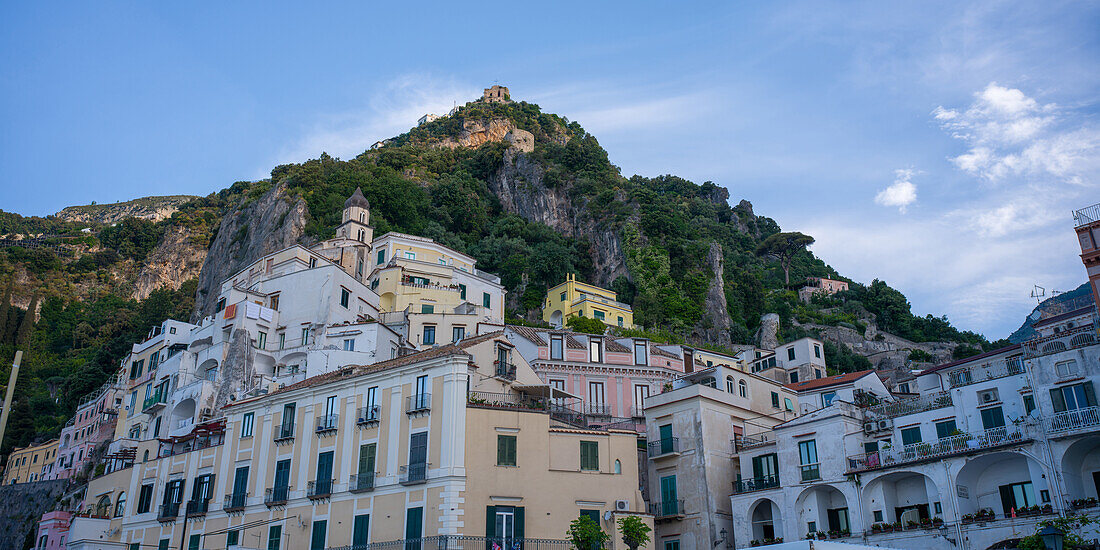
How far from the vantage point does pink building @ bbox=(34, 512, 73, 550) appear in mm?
47469

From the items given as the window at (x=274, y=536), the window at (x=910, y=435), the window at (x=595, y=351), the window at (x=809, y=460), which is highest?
the window at (x=595, y=351)

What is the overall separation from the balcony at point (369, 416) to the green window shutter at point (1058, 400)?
2779cm

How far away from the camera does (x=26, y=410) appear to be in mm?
81625

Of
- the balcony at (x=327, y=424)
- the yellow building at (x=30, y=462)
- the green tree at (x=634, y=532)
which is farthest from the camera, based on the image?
→ the yellow building at (x=30, y=462)

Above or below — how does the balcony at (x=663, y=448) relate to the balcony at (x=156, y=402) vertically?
below

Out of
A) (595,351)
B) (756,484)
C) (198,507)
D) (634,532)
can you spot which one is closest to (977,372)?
(756,484)

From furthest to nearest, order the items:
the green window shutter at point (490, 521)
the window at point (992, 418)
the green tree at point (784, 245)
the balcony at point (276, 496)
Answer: the green tree at point (784, 245), the balcony at point (276, 496), the window at point (992, 418), the green window shutter at point (490, 521)

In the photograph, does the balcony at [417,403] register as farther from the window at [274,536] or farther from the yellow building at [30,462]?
the yellow building at [30,462]

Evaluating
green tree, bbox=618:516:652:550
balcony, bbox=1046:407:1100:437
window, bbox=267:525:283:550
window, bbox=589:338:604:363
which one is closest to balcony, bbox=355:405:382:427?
window, bbox=267:525:283:550

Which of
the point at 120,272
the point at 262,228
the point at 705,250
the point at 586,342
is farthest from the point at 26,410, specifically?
the point at 705,250

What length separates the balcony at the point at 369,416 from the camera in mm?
35562

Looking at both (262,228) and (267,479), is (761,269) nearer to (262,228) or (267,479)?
(262,228)

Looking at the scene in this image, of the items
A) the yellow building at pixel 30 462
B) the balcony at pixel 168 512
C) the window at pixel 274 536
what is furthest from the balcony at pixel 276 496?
the yellow building at pixel 30 462

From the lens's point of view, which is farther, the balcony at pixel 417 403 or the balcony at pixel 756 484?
the balcony at pixel 756 484
